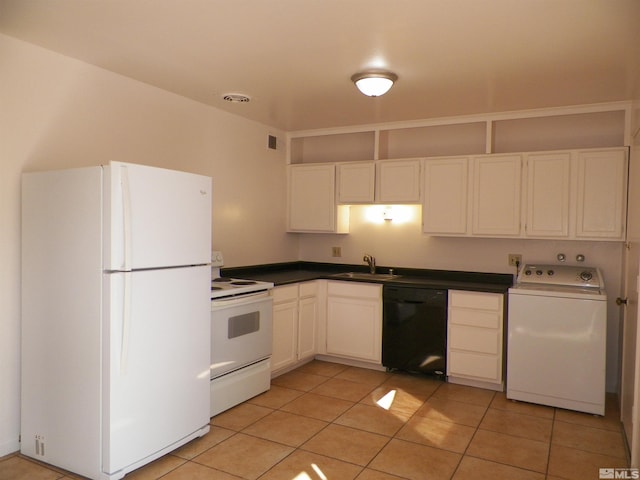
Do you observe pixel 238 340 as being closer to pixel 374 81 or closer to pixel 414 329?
pixel 414 329

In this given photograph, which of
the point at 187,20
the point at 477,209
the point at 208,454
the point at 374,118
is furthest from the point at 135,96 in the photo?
the point at 477,209

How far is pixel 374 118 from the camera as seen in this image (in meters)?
4.57

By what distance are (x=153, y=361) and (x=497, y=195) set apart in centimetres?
310

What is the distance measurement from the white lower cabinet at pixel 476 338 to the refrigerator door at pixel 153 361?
2136mm

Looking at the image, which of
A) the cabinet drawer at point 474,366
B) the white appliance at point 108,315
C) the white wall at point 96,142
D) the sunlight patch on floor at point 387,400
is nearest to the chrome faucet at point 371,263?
the white wall at point 96,142

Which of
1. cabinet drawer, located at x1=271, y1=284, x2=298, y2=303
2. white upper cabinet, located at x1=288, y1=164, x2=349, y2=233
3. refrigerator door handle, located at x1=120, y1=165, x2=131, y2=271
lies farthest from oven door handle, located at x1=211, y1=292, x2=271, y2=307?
white upper cabinet, located at x1=288, y1=164, x2=349, y2=233

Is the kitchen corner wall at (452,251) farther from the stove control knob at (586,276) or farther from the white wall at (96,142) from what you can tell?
the white wall at (96,142)

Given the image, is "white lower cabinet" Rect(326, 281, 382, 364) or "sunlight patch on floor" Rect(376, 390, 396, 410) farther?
"white lower cabinet" Rect(326, 281, 382, 364)

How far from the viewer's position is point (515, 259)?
4.38 m

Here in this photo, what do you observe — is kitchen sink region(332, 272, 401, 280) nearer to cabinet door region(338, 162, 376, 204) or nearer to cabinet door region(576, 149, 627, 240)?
cabinet door region(338, 162, 376, 204)

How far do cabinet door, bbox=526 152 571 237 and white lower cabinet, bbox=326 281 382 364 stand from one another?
4.85 feet

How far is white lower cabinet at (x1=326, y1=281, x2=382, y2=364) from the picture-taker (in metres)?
4.45

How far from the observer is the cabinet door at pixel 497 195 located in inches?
162

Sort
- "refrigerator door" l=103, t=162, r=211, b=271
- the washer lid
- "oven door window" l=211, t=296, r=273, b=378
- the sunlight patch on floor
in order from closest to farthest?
"refrigerator door" l=103, t=162, r=211, b=271, "oven door window" l=211, t=296, r=273, b=378, the sunlight patch on floor, the washer lid
